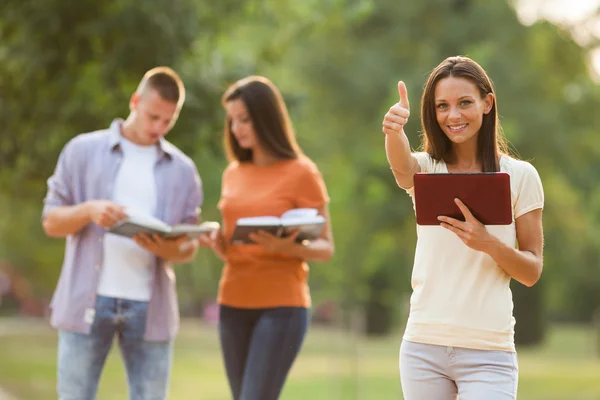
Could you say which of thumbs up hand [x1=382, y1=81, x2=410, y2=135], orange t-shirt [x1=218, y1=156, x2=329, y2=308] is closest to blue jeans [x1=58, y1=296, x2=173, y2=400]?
orange t-shirt [x1=218, y1=156, x2=329, y2=308]

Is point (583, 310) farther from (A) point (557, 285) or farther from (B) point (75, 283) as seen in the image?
(B) point (75, 283)

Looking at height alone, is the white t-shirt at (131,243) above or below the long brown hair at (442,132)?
below

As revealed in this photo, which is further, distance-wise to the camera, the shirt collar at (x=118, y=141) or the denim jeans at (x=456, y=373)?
the shirt collar at (x=118, y=141)

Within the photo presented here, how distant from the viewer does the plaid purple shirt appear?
16.1 ft

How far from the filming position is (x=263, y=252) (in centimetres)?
533

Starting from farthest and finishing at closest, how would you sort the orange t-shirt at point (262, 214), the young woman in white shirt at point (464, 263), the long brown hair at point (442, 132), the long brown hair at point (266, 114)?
1. the long brown hair at point (266, 114)
2. the orange t-shirt at point (262, 214)
3. the long brown hair at point (442, 132)
4. the young woman in white shirt at point (464, 263)

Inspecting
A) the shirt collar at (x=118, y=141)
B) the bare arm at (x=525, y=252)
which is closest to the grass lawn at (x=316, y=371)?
the shirt collar at (x=118, y=141)

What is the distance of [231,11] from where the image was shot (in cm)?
964

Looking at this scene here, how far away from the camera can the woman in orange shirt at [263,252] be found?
5.20 metres

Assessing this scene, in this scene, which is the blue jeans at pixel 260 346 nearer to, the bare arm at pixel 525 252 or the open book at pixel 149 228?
the open book at pixel 149 228

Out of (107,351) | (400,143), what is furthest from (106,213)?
(400,143)

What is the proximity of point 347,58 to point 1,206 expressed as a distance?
775 cm

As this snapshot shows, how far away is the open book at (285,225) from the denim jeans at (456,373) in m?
1.39

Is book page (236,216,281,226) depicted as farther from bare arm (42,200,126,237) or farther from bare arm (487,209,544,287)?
bare arm (487,209,544,287)
